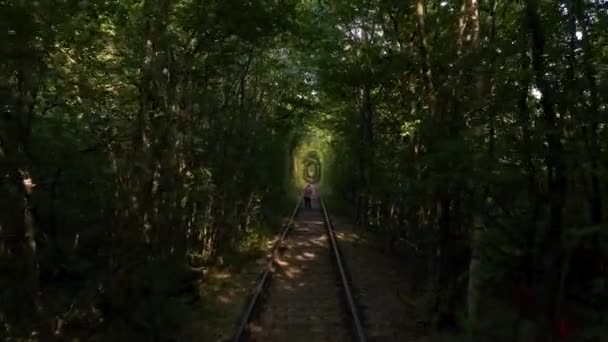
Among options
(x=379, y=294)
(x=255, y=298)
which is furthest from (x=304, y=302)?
(x=379, y=294)

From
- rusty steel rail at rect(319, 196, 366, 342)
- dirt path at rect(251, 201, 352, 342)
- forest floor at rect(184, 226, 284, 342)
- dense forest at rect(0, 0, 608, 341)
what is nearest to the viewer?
dense forest at rect(0, 0, 608, 341)

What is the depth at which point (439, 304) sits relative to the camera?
8.52m

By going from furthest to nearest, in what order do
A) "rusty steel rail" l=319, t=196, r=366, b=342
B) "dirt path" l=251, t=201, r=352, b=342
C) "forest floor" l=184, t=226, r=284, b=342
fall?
1. "dirt path" l=251, t=201, r=352, b=342
2. "forest floor" l=184, t=226, r=284, b=342
3. "rusty steel rail" l=319, t=196, r=366, b=342

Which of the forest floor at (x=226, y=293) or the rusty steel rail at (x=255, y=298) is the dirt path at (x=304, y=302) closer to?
the rusty steel rail at (x=255, y=298)

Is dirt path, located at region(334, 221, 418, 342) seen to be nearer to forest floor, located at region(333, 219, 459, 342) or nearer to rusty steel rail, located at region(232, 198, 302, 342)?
forest floor, located at region(333, 219, 459, 342)

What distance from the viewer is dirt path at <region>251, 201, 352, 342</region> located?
A: 8.63m

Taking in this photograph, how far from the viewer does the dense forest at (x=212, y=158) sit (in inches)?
210

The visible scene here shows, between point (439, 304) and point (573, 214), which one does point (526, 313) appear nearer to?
point (573, 214)

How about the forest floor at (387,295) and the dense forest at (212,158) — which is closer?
the dense forest at (212,158)

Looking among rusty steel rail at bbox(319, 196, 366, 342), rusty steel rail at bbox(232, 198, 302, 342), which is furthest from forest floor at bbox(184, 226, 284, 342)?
rusty steel rail at bbox(319, 196, 366, 342)

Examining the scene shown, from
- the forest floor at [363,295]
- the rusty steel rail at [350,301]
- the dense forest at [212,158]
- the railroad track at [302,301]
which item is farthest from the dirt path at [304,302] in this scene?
the dense forest at [212,158]

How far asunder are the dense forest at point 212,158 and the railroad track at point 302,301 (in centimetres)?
115

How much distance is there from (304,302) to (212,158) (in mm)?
3558

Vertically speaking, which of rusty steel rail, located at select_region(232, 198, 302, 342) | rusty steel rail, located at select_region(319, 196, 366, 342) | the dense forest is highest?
the dense forest
